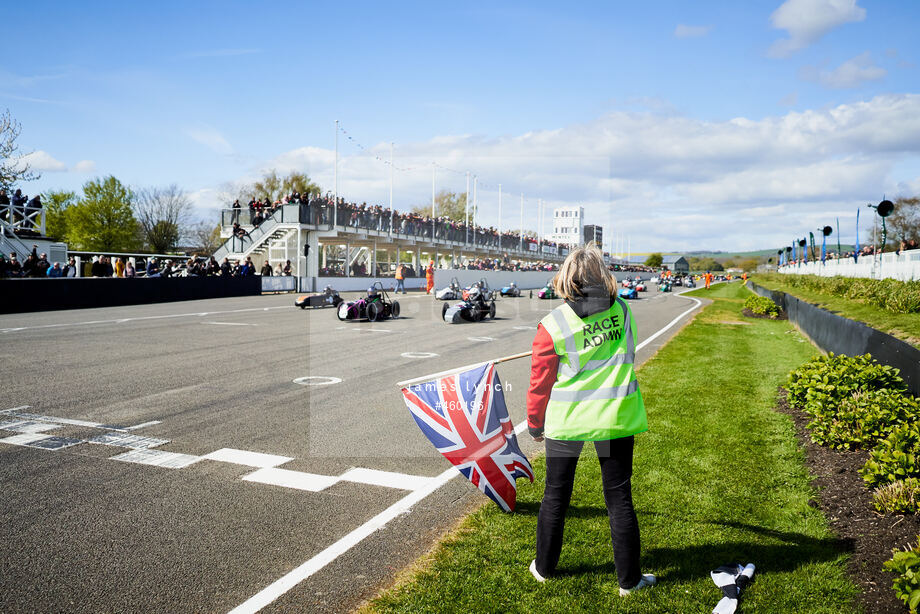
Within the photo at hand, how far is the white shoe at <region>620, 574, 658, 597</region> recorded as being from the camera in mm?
3443

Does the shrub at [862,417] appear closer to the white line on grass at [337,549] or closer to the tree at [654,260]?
the white line on grass at [337,549]

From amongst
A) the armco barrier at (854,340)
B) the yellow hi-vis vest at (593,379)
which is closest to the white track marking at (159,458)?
the yellow hi-vis vest at (593,379)

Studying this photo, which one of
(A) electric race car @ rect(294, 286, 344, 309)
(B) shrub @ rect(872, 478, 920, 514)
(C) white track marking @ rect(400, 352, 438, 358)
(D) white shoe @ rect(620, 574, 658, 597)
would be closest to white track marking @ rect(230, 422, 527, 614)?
(D) white shoe @ rect(620, 574, 658, 597)

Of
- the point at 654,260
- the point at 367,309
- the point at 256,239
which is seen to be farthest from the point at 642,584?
the point at 654,260

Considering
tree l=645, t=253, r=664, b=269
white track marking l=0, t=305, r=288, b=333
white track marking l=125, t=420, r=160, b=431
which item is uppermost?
tree l=645, t=253, r=664, b=269

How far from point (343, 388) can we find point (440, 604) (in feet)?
19.3

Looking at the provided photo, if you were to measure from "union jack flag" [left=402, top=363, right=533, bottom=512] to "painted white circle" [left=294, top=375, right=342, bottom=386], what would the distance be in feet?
16.9

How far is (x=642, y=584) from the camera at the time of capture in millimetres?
3518

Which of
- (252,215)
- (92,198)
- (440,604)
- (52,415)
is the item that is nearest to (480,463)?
(440,604)

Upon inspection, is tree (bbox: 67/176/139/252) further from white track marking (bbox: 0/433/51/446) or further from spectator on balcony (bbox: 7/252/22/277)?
white track marking (bbox: 0/433/51/446)

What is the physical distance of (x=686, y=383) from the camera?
9648 millimetres

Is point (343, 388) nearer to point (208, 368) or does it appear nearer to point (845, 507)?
point (208, 368)

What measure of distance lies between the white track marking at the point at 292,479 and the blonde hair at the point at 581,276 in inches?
110

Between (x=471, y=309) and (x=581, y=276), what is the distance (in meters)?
16.1
